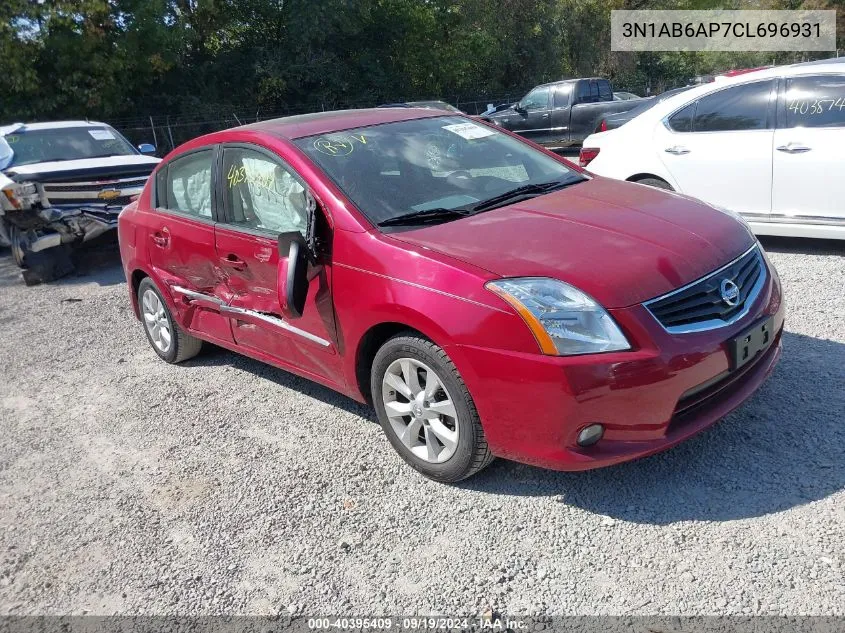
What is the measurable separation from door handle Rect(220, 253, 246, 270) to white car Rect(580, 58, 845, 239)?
388 cm

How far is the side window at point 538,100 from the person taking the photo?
16047 mm

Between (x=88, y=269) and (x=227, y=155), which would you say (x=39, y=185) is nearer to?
(x=88, y=269)

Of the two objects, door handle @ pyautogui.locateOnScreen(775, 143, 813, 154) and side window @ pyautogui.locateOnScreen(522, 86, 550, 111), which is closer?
door handle @ pyautogui.locateOnScreen(775, 143, 813, 154)

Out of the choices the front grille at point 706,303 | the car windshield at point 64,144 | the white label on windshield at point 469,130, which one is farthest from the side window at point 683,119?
the car windshield at point 64,144

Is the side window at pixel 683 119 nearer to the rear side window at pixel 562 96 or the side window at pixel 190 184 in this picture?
the side window at pixel 190 184

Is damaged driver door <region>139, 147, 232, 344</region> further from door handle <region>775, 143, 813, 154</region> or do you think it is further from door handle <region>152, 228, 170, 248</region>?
door handle <region>775, 143, 813, 154</region>

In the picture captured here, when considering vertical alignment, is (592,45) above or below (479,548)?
above

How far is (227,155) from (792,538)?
3604 mm

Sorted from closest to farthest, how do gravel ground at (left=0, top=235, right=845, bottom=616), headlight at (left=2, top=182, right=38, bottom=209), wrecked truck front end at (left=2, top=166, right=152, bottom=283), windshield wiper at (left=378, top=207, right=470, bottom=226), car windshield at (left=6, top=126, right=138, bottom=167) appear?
gravel ground at (left=0, top=235, right=845, bottom=616), windshield wiper at (left=378, top=207, right=470, bottom=226), headlight at (left=2, top=182, right=38, bottom=209), wrecked truck front end at (left=2, top=166, right=152, bottom=283), car windshield at (left=6, top=126, right=138, bottom=167)

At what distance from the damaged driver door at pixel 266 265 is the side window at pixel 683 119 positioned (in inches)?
166

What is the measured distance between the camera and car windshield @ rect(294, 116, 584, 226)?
12.8 feet

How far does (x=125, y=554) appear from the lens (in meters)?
3.39

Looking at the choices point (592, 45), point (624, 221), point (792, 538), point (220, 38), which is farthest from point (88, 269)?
point (592, 45)

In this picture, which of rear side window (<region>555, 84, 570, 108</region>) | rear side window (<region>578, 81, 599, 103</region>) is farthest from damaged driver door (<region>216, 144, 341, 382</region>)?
rear side window (<region>578, 81, 599, 103</region>)
